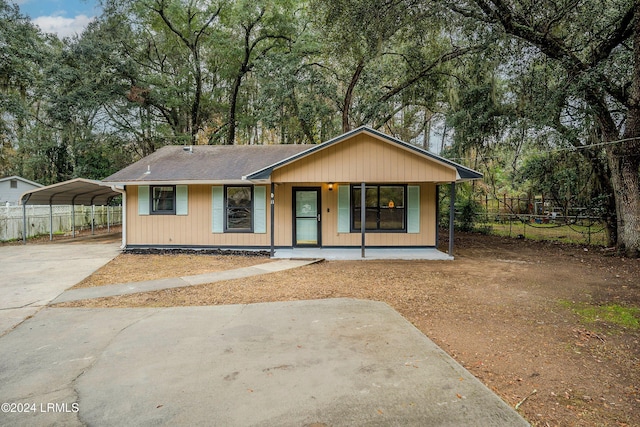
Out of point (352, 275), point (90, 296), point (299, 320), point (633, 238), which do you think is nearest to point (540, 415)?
point (299, 320)

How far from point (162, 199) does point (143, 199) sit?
0.58 m

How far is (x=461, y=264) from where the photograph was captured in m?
8.59

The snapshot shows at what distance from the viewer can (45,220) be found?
583 inches

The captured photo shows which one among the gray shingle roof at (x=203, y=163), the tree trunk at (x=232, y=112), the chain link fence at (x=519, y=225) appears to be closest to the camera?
the gray shingle roof at (x=203, y=163)

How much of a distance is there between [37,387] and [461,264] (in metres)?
8.28

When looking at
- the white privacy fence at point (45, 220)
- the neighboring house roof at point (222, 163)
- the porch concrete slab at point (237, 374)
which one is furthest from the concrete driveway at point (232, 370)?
the white privacy fence at point (45, 220)

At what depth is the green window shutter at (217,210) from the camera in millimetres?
10570

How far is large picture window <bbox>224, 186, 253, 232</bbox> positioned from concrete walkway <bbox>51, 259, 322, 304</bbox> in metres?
2.36

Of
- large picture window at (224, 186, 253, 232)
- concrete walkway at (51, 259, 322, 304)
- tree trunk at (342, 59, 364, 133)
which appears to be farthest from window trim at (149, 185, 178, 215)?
tree trunk at (342, 59, 364, 133)

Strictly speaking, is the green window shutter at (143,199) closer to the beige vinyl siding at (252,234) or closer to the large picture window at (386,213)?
the beige vinyl siding at (252,234)

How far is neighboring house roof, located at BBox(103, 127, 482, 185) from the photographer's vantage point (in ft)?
30.2

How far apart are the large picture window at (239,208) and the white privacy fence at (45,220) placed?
25.4 feet

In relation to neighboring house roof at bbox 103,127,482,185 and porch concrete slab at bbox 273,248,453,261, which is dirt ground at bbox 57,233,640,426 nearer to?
porch concrete slab at bbox 273,248,453,261

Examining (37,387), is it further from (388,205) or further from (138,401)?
(388,205)
